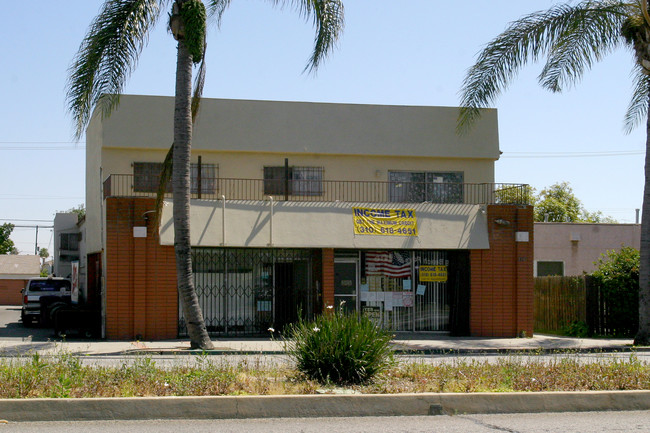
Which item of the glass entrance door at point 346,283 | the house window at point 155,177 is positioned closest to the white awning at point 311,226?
the glass entrance door at point 346,283

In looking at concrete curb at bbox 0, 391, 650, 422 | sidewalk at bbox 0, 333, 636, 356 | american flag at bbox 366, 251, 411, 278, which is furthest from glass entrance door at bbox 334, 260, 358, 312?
concrete curb at bbox 0, 391, 650, 422

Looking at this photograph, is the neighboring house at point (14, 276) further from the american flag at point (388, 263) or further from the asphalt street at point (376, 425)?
the asphalt street at point (376, 425)

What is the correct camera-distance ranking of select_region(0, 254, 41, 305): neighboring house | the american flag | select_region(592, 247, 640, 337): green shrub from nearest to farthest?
the american flag, select_region(592, 247, 640, 337): green shrub, select_region(0, 254, 41, 305): neighboring house

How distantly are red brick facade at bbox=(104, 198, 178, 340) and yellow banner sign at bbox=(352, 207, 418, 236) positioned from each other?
5.58m

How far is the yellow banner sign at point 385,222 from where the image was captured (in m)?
21.5

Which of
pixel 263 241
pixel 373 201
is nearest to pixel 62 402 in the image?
pixel 263 241

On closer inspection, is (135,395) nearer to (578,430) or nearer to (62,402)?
(62,402)

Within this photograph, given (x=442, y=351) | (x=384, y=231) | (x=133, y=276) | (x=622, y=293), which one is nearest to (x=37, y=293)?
(x=133, y=276)

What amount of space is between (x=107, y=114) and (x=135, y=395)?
396 inches

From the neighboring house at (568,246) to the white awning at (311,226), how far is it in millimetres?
11430

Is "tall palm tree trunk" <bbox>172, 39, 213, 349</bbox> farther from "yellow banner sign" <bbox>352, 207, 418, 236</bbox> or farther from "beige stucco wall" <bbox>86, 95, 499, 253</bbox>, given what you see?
"yellow banner sign" <bbox>352, 207, 418, 236</bbox>

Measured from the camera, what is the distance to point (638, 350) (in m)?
19.5

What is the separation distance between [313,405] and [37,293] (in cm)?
2252

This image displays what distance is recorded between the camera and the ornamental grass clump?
10648mm
